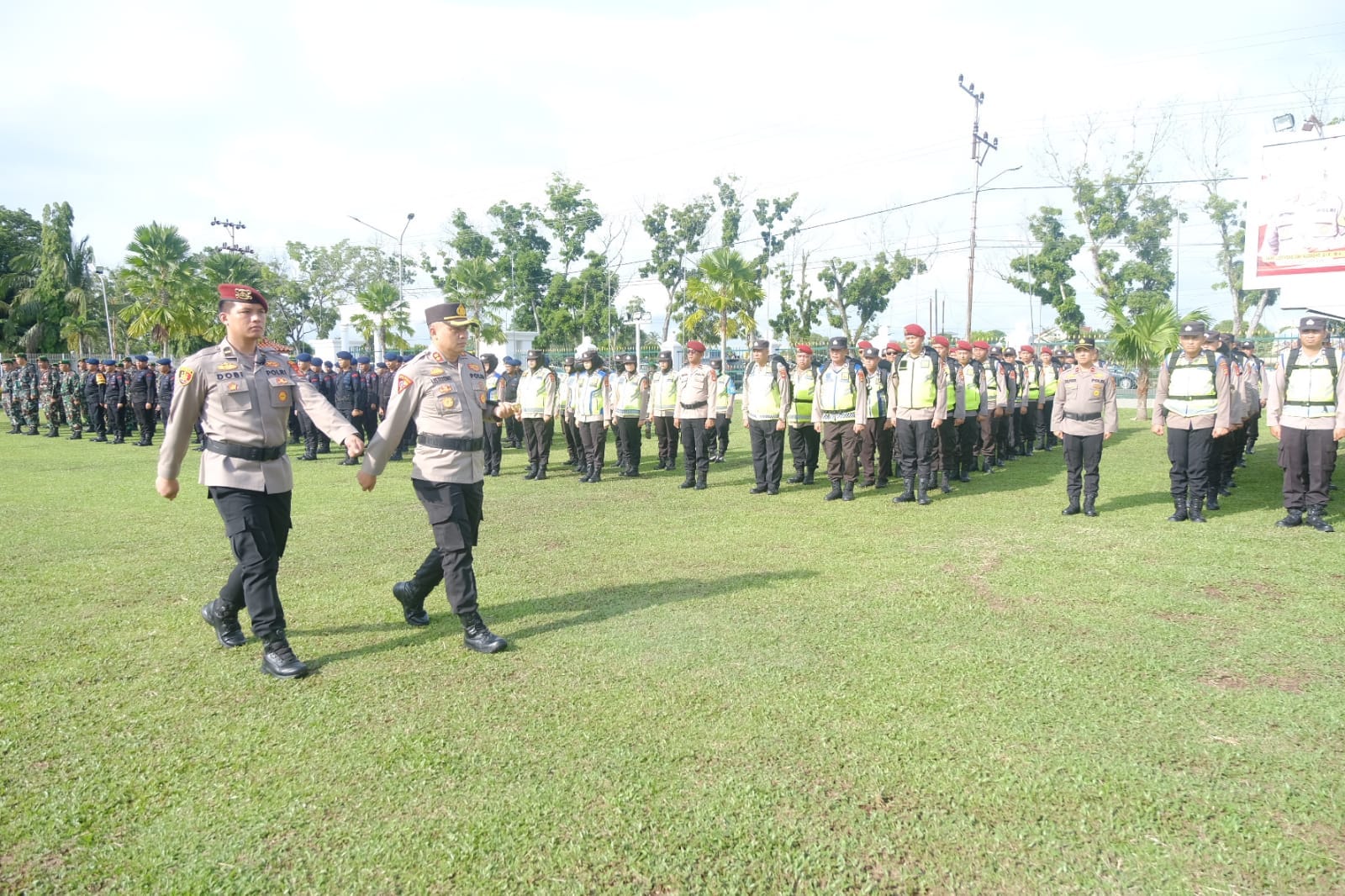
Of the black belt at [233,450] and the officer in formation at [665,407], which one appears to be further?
the officer in formation at [665,407]

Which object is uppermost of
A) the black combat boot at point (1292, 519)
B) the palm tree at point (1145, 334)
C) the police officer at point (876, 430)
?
the palm tree at point (1145, 334)

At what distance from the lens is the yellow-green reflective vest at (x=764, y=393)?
10.2 meters

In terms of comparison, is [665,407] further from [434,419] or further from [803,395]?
[434,419]

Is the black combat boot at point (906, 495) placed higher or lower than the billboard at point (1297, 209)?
lower

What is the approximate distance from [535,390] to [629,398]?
1498mm

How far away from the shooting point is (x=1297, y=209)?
1263 centimetres

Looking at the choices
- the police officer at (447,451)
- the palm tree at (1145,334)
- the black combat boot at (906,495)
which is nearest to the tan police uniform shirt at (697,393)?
the black combat boot at (906,495)

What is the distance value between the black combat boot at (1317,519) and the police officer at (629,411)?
765cm

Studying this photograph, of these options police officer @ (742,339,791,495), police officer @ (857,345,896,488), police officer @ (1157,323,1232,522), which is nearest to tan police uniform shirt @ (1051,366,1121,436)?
police officer @ (1157,323,1232,522)

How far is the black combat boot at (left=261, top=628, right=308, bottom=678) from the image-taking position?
14.0ft

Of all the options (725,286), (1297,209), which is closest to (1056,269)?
(725,286)

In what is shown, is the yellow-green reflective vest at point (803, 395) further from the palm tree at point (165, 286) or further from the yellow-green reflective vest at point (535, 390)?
the palm tree at point (165, 286)

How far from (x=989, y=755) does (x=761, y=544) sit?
4039mm

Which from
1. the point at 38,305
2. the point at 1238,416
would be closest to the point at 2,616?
the point at 1238,416
